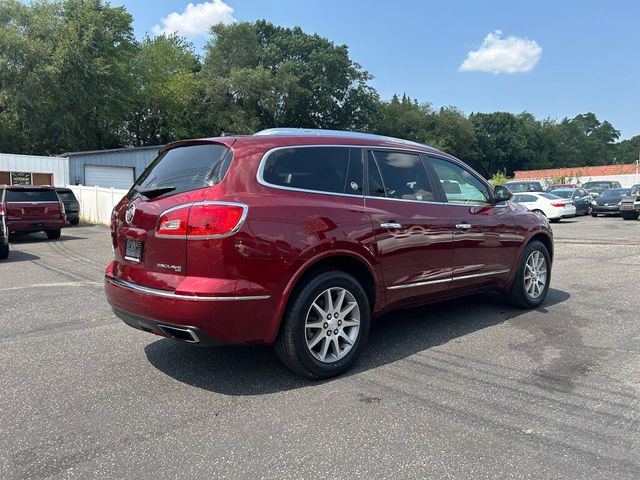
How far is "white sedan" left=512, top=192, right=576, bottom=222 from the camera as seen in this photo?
73.4 feet

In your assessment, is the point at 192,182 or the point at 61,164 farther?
the point at 61,164

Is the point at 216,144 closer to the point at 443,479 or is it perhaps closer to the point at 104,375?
the point at 104,375

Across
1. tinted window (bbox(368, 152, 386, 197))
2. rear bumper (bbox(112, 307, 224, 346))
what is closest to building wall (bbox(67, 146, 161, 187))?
tinted window (bbox(368, 152, 386, 197))

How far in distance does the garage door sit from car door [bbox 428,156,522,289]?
26.2 meters

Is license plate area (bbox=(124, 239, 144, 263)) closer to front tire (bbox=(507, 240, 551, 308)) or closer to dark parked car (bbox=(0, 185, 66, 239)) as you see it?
front tire (bbox=(507, 240, 551, 308))

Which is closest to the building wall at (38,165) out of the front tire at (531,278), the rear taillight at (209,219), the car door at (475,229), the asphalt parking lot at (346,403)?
the asphalt parking lot at (346,403)

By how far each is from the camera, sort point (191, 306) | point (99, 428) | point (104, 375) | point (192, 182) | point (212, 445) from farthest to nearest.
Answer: point (104, 375)
point (192, 182)
point (191, 306)
point (99, 428)
point (212, 445)

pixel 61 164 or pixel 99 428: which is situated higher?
pixel 61 164

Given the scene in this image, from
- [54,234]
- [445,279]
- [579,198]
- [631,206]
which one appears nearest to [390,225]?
[445,279]

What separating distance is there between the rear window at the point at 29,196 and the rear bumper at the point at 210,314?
13596 mm

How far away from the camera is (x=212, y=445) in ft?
10.0

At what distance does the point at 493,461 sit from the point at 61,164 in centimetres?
2891

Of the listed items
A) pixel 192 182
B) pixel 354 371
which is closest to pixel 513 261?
pixel 354 371

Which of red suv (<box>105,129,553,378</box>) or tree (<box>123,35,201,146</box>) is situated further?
tree (<box>123,35,201,146</box>)
